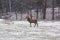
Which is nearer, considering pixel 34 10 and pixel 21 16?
pixel 21 16

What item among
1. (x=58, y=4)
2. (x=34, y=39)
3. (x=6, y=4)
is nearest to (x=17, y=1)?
(x=6, y=4)

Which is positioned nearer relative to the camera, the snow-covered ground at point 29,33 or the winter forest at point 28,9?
the snow-covered ground at point 29,33

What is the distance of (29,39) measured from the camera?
805 centimetres

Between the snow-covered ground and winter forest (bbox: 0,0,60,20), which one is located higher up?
winter forest (bbox: 0,0,60,20)

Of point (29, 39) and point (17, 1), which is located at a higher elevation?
point (17, 1)

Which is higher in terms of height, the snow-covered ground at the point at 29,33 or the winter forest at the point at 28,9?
the winter forest at the point at 28,9

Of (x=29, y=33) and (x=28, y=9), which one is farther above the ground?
(x=28, y=9)

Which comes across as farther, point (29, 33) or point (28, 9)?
point (28, 9)

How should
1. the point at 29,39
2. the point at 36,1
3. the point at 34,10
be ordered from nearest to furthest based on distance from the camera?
the point at 29,39 < the point at 34,10 < the point at 36,1

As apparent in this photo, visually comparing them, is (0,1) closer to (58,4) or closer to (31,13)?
(31,13)

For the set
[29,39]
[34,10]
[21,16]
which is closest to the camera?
[29,39]

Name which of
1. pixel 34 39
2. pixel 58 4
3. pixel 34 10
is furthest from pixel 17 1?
pixel 34 39

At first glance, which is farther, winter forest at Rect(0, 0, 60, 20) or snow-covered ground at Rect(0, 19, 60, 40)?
winter forest at Rect(0, 0, 60, 20)

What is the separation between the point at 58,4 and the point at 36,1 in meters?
2.76
